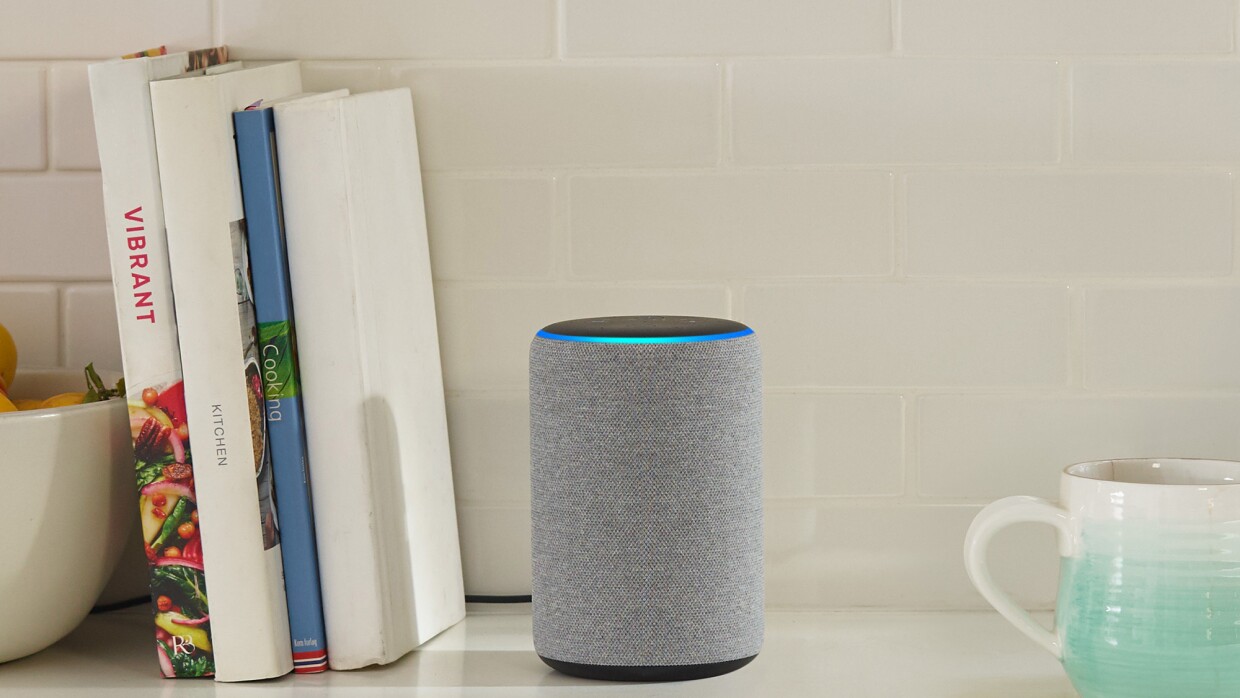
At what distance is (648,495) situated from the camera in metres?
0.68

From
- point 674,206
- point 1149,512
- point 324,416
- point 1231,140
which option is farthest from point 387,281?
point 1231,140

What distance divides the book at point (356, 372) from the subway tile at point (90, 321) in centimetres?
27

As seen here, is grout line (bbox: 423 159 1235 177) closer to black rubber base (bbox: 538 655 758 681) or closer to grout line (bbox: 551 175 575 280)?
grout line (bbox: 551 175 575 280)

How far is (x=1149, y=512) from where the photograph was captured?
619 mm

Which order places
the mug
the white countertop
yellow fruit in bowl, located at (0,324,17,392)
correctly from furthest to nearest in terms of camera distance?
yellow fruit in bowl, located at (0,324,17,392), the white countertop, the mug

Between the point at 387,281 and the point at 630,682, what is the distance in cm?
31

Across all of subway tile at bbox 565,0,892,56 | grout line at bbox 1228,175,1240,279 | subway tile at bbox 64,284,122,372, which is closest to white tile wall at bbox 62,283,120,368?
subway tile at bbox 64,284,122,372

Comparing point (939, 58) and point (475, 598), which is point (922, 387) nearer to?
point (939, 58)

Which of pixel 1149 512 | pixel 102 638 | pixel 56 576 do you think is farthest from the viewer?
pixel 102 638

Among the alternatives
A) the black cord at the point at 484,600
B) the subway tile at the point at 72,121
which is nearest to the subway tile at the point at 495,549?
the black cord at the point at 484,600

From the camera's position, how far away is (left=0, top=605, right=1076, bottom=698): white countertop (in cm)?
71

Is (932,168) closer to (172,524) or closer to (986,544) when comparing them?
(986,544)

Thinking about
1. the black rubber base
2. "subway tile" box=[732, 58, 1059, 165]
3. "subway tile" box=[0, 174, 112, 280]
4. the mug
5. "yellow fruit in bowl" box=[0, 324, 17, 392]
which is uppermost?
"subway tile" box=[732, 58, 1059, 165]

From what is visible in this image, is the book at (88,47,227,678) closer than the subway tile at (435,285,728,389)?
Yes
